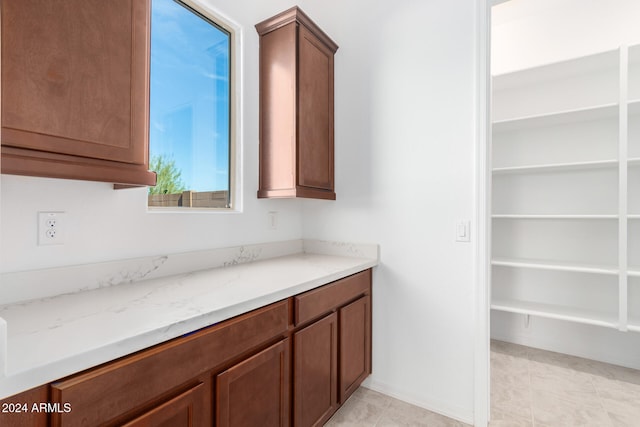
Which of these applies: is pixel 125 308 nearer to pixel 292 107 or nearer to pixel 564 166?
pixel 292 107

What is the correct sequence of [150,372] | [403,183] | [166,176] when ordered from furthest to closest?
1. [403,183]
2. [166,176]
3. [150,372]

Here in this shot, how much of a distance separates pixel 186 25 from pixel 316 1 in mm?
1124

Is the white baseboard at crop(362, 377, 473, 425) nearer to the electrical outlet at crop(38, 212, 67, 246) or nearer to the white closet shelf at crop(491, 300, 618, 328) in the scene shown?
the white closet shelf at crop(491, 300, 618, 328)

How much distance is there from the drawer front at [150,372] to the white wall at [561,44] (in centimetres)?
273

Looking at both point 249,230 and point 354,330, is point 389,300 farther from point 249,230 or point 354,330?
point 249,230

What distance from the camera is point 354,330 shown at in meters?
1.84

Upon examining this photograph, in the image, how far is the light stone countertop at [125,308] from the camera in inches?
25.9

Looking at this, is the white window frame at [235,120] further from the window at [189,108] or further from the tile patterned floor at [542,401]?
the tile patterned floor at [542,401]

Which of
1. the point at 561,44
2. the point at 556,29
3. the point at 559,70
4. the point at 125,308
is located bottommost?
the point at 125,308

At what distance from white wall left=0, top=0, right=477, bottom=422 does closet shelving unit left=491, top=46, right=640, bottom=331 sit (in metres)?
1.05

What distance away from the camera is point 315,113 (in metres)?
2.01

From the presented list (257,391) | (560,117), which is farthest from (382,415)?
(560,117)

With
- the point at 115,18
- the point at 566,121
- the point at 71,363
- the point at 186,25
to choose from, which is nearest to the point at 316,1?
the point at 186,25

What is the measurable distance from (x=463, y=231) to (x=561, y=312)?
1.41 m
